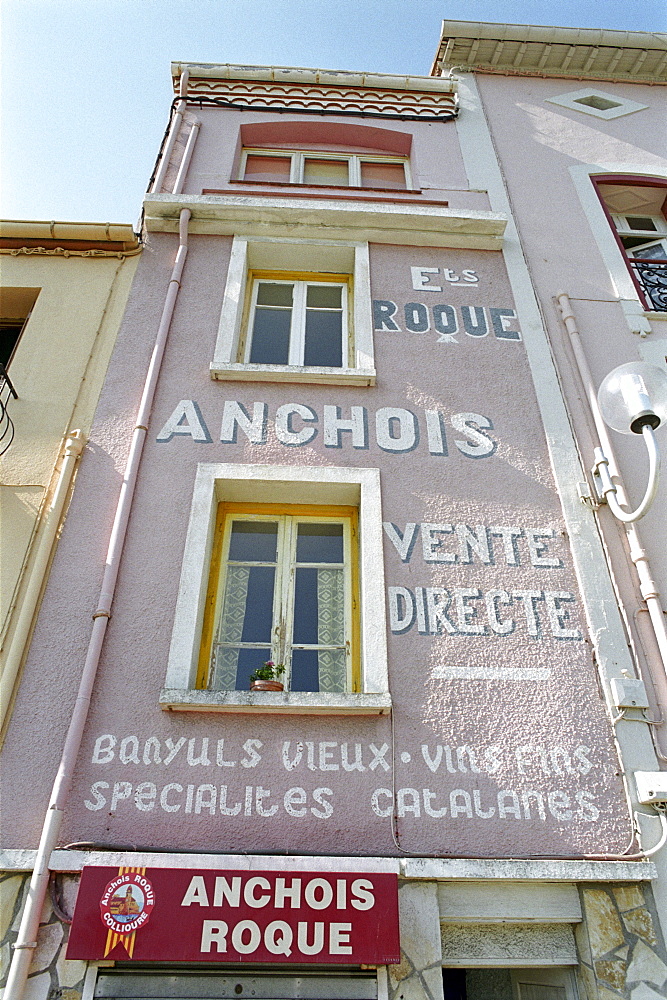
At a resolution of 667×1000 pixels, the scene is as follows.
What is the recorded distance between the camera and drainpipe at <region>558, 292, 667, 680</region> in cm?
560

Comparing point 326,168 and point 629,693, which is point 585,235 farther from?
point 629,693

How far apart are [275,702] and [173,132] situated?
802 centimetres

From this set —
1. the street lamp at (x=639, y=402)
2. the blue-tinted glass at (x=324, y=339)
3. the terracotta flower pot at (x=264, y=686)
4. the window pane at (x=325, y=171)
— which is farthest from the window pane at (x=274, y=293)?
the terracotta flower pot at (x=264, y=686)

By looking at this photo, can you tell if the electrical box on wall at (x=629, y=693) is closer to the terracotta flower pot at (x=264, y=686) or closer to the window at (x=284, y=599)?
the window at (x=284, y=599)

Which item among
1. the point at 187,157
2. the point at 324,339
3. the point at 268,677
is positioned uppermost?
the point at 187,157

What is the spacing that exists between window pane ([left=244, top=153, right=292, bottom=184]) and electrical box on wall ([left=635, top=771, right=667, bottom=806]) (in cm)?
850

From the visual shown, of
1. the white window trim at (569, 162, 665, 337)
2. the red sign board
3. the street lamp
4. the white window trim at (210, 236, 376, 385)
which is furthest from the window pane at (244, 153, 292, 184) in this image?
the red sign board

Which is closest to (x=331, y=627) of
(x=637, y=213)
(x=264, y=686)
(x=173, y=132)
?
(x=264, y=686)

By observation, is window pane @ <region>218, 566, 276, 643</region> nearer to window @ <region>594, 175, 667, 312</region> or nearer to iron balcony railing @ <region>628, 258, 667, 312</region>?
iron balcony railing @ <region>628, 258, 667, 312</region>

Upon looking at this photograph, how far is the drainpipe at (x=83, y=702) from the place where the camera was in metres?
4.18

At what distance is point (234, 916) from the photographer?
4.18 m

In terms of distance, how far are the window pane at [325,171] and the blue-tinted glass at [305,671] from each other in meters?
7.13

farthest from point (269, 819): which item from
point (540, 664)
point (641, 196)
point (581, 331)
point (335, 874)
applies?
point (641, 196)

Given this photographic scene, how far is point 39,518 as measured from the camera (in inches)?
235
